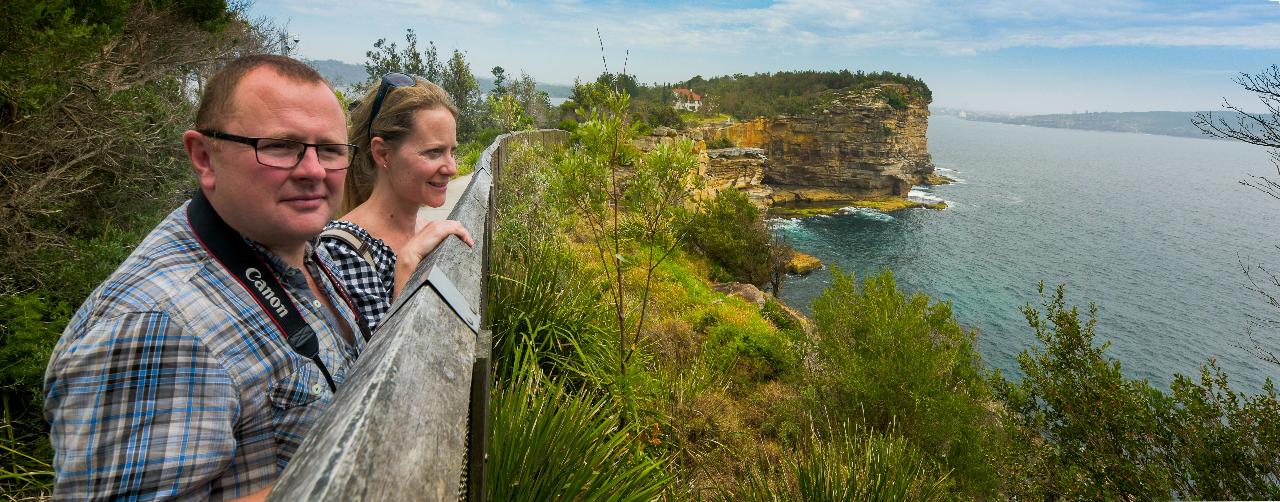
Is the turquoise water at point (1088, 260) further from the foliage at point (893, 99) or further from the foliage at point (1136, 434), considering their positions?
the foliage at point (893, 99)

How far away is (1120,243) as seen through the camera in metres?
58.4

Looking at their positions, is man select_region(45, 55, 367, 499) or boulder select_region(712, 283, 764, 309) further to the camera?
boulder select_region(712, 283, 764, 309)

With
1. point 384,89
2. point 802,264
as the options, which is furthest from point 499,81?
point 384,89

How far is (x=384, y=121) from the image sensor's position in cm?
252

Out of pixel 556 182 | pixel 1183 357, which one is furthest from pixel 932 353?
pixel 1183 357

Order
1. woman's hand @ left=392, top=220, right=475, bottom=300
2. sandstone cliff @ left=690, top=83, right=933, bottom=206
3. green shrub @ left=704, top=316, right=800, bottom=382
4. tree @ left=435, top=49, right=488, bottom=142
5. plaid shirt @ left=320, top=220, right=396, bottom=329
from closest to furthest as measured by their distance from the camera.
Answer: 1. plaid shirt @ left=320, top=220, right=396, bottom=329
2. woman's hand @ left=392, top=220, right=475, bottom=300
3. green shrub @ left=704, top=316, right=800, bottom=382
4. tree @ left=435, top=49, right=488, bottom=142
5. sandstone cliff @ left=690, top=83, right=933, bottom=206

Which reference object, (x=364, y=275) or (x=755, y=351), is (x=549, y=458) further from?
(x=755, y=351)

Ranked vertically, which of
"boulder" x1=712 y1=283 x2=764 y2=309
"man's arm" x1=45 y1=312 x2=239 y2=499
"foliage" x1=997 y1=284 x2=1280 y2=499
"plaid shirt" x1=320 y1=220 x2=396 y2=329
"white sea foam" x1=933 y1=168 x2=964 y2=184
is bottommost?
"white sea foam" x1=933 y1=168 x2=964 y2=184

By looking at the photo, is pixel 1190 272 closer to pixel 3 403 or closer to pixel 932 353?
pixel 932 353

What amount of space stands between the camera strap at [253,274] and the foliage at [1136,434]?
373 inches

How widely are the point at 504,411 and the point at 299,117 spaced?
1726 millimetres

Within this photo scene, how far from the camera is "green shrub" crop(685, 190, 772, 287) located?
2800 centimetres

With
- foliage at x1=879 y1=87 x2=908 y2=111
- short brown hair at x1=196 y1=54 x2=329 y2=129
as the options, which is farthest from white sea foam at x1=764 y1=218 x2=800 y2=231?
short brown hair at x1=196 y1=54 x2=329 y2=129

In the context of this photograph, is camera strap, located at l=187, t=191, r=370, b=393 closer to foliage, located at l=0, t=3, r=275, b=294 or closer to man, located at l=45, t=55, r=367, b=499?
man, located at l=45, t=55, r=367, b=499
